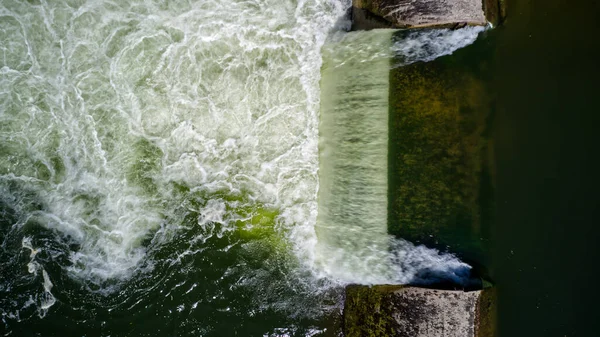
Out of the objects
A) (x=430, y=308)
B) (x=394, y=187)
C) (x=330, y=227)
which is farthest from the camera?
(x=330, y=227)

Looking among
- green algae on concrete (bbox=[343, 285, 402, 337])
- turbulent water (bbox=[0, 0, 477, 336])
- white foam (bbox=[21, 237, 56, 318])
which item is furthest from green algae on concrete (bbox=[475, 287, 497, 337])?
white foam (bbox=[21, 237, 56, 318])

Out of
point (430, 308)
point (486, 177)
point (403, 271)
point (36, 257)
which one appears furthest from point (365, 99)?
point (36, 257)

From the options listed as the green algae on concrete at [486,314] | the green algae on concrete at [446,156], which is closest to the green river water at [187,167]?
the green algae on concrete at [446,156]

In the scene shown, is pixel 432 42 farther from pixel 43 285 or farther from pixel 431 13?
pixel 43 285

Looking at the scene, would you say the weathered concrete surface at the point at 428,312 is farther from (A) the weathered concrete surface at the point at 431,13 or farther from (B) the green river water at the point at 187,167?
(A) the weathered concrete surface at the point at 431,13

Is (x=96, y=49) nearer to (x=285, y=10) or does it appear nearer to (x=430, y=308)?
(x=285, y=10)

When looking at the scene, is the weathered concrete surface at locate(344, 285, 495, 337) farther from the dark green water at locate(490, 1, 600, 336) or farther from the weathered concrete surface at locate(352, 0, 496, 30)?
the weathered concrete surface at locate(352, 0, 496, 30)
